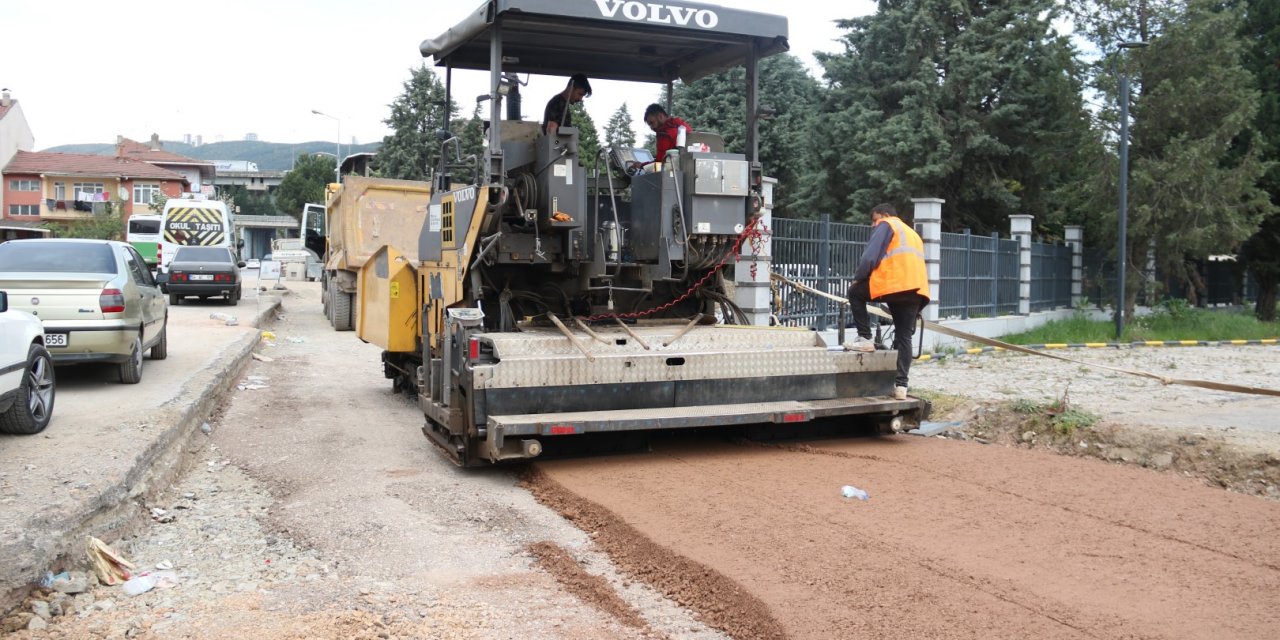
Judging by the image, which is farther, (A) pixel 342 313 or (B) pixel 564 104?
(A) pixel 342 313

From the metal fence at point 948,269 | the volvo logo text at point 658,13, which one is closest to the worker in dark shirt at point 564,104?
the volvo logo text at point 658,13

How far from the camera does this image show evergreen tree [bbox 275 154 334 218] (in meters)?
89.4

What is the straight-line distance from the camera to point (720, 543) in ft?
16.8

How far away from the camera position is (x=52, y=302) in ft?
32.7

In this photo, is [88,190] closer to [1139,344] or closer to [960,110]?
[960,110]

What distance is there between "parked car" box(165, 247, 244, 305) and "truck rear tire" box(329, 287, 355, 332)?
503 cm

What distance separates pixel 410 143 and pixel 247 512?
3140 centimetres

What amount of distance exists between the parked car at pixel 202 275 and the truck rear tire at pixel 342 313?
5026 millimetres

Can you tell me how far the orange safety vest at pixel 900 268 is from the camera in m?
8.20

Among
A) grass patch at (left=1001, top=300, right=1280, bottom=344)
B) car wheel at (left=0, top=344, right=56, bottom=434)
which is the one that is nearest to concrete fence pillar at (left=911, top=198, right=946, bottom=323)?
grass patch at (left=1001, top=300, right=1280, bottom=344)

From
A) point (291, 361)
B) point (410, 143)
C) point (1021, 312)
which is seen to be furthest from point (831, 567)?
point (410, 143)

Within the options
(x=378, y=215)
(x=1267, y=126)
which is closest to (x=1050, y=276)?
(x=1267, y=126)

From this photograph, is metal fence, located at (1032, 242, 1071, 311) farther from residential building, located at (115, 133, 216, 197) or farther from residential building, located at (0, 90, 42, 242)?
residential building, located at (115, 133, 216, 197)

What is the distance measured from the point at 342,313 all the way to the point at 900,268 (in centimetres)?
1437
